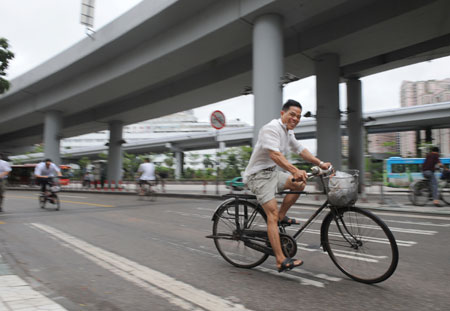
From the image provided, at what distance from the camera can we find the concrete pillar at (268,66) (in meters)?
11.8

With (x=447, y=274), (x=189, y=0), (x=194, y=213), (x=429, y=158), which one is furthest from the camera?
(x=189, y=0)

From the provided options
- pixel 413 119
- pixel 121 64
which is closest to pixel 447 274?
pixel 121 64

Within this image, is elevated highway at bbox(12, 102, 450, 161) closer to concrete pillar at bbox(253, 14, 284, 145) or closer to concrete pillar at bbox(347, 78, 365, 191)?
concrete pillar at bbox(347, 78, 365, 191)

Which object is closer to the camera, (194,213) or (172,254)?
(172,254)

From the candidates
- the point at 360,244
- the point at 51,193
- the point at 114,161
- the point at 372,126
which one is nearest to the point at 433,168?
the point at 360,244

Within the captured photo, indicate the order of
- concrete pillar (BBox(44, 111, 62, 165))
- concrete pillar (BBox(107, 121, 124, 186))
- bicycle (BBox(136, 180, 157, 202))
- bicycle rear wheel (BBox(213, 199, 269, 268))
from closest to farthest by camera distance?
bicycle rear wheel (BBox(213, 199, 269, 268)), bicycle (BBox(136, 180, 157, 202)), concrete pillar (BBox(44, 111, 62, 165)), concrete pillar (BBox(107, 121, 124, 186))

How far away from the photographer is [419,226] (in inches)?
261

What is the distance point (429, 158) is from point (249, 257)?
28.7ft

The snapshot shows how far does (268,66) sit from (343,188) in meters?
9.53

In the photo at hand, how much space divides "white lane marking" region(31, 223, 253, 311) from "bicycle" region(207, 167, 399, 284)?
86cm

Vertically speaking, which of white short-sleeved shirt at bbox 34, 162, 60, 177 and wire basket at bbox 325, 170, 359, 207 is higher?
white short-sleeved shirt at bbox 34, 162, 60, 177

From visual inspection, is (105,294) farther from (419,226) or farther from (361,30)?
(361,30)

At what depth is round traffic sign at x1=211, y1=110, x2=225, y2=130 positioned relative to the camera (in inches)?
543

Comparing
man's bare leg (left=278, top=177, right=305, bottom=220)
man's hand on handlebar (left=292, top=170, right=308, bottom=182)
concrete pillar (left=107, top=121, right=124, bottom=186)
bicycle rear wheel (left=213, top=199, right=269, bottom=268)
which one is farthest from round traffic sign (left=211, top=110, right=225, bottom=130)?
concrete pillar (left=107, top=121, right=124, bottom=186)
